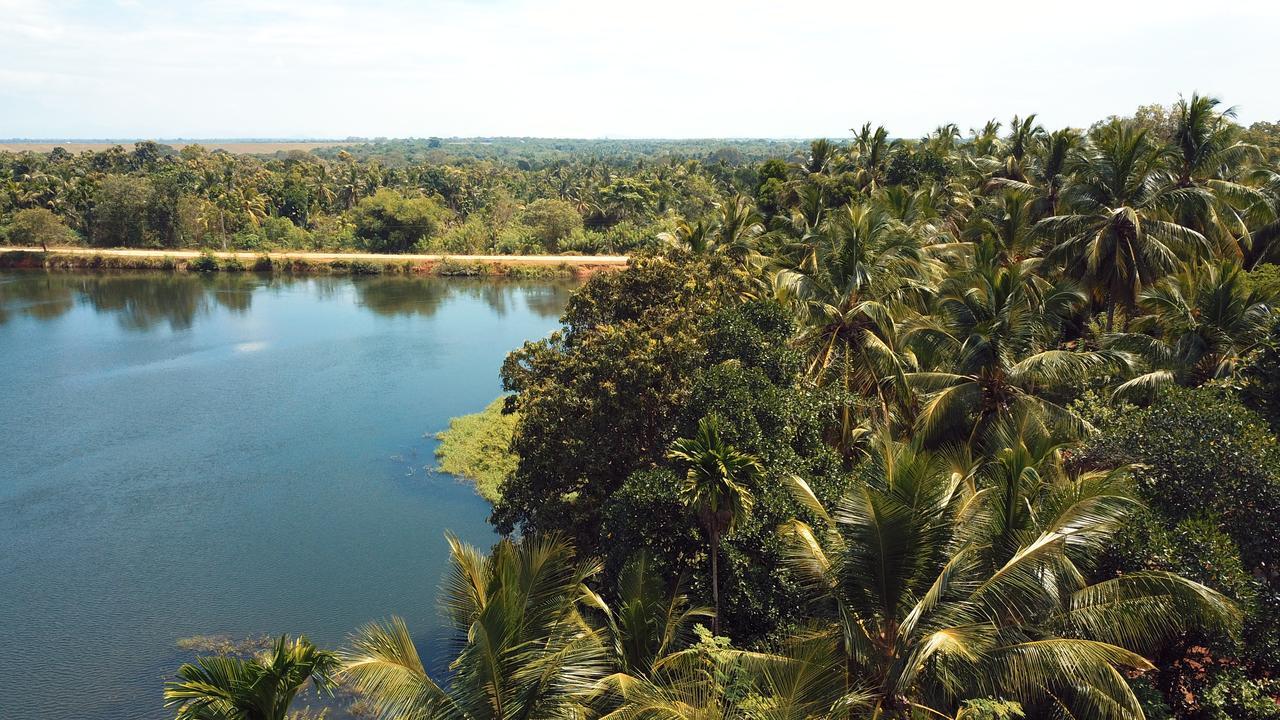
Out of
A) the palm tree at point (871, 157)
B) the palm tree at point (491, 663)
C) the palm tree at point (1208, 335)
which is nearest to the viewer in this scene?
the palm tree at point (491, 663)

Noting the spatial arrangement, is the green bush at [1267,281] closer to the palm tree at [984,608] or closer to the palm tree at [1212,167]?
the palm tree at [1212,167]

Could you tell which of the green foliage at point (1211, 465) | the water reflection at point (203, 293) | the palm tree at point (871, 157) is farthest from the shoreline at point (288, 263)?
the green foliage at point (1211, 465)

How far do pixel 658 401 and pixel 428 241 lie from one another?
6019 centimetres

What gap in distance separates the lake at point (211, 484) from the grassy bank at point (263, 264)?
575 inches

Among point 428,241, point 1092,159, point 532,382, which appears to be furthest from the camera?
point 428,241

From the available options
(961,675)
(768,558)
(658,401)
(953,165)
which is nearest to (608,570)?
(768,558)

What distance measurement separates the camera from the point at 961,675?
8.22 metres

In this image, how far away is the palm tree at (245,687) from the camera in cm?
609

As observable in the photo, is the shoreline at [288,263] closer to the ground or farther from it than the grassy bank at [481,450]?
farther from it

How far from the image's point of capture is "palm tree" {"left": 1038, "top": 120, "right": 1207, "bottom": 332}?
18.4 meters

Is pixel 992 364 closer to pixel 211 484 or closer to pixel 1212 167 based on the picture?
pixel 1212 167

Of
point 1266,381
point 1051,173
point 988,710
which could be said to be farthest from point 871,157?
point 988,710

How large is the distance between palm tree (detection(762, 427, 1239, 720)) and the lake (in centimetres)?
1093

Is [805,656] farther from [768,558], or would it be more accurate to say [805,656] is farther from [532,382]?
[532,382]
